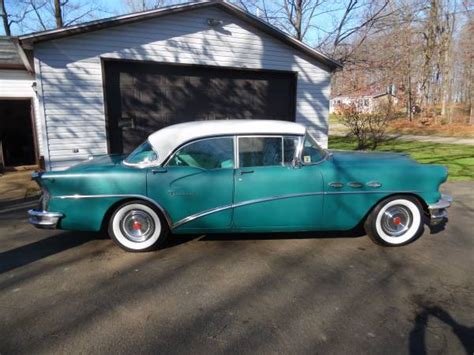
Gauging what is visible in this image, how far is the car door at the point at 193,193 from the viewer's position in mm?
4020

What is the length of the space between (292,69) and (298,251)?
697 cm

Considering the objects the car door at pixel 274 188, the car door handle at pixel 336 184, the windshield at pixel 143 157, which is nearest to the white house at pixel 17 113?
the windshield at pixel 143 157

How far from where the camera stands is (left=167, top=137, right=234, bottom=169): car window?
13.6 feet

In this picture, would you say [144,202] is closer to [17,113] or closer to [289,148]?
[289,148]

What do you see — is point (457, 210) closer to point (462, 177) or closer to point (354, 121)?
point (462, 177)

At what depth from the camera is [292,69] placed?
995 centimetres

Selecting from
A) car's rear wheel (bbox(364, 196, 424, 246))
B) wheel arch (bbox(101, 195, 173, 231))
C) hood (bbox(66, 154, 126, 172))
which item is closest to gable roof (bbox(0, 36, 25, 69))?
hood (bbox(66, 154, 126, 172))

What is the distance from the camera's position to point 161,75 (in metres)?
8.74

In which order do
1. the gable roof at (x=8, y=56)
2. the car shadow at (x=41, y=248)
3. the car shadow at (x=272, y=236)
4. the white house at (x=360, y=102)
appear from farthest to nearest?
the white house at (x=360, y=102), the gable roof at (x=8, y=56), the car shadow at (x=272, y=236), the car shadow at (x=41, y=248)

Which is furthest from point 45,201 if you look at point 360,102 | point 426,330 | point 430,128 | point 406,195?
point 430,128

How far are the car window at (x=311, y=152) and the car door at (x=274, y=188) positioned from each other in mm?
31

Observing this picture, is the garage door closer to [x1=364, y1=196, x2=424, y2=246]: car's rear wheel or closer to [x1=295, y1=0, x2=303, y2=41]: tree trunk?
[x1=364, y1=196, x2=424, y2=246]: car's rear wheel

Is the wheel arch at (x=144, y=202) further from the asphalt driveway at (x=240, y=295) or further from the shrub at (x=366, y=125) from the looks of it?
the shrub at (x=366, y=125)

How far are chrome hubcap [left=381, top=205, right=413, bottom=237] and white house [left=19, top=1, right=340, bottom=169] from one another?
6024 mm
